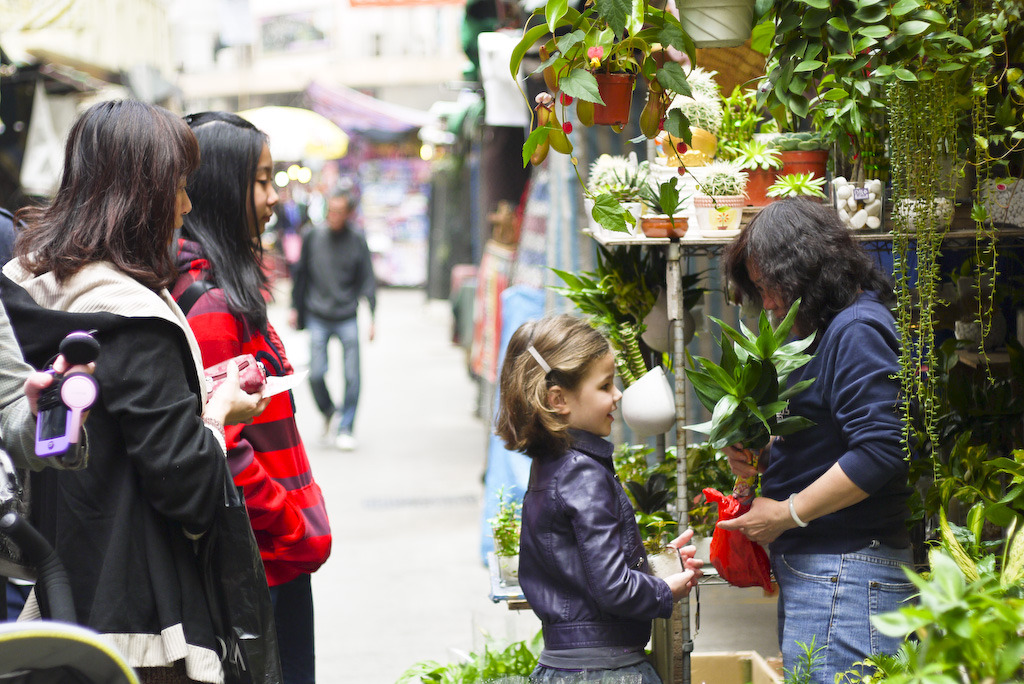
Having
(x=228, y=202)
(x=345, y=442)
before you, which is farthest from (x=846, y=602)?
(x=345, y=442)

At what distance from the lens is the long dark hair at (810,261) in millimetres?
2447

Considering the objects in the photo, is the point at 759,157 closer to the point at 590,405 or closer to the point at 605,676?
the point at 590,405

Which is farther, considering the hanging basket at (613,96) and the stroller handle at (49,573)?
the hanging basket at (613,96)

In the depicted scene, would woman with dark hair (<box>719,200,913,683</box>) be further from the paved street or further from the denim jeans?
the paved street

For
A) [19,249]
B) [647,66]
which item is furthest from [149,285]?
[647,66]

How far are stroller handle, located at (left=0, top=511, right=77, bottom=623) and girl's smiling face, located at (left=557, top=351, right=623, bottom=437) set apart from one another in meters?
1.13

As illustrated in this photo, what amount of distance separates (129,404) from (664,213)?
1478 millimetres

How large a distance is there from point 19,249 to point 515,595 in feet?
5.55

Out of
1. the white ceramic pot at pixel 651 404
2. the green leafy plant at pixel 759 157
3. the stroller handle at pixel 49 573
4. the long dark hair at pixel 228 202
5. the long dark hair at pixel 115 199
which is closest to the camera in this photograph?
the stroller handle at pixel 49 573

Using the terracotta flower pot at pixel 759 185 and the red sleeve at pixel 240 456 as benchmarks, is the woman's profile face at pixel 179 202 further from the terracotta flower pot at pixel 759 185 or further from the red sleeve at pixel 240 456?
the terracotta flower pot at pixel 759 185

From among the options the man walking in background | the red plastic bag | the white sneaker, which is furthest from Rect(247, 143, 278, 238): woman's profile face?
the white sneaker

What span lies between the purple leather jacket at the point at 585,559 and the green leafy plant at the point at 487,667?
→ 0.76m

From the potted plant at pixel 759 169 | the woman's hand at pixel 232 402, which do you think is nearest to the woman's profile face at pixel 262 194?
the woman's hand at pixel 232 402

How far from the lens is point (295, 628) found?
286 cm
